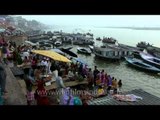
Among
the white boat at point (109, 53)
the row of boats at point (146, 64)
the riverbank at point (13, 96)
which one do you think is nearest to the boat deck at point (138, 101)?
the riverbank at point (13, 96)

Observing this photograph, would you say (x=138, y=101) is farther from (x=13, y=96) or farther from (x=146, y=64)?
(x=146, y=64)

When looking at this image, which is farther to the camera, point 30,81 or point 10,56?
point 10,56

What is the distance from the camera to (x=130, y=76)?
21766 mm

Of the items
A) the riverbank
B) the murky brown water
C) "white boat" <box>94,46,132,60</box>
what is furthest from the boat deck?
"white boat" <box>94,46,132,60</box>

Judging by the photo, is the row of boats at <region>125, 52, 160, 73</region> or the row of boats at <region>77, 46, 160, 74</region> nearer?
the row of boats at <region>125, 52, 160, 73</region>

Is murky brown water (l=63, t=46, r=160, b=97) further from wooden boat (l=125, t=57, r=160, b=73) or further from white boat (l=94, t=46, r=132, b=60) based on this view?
white boat (l=94, t=46, r=132, b=60)

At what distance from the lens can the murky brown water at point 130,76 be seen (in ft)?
60.4

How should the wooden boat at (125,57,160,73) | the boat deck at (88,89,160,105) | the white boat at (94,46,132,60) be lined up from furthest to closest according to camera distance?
the white boat at (94,46,132,60) < the wooden boat at (125,57,160,73) < the boat deck at (88,89,160,105)

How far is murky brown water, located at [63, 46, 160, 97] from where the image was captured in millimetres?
18413
